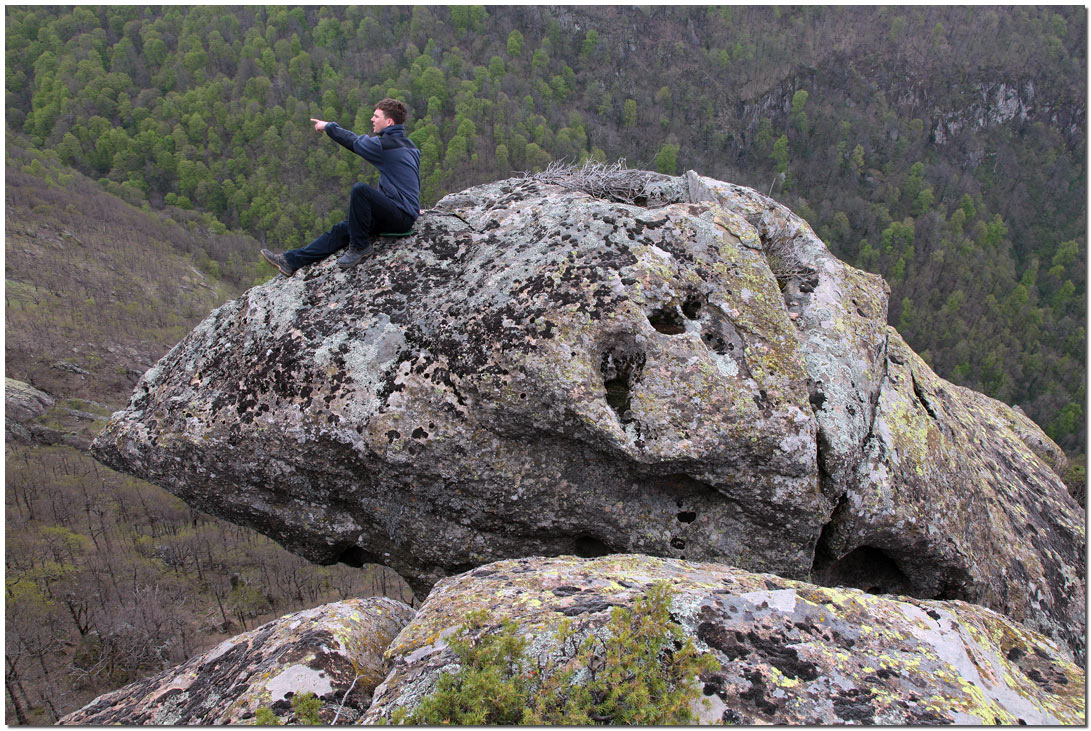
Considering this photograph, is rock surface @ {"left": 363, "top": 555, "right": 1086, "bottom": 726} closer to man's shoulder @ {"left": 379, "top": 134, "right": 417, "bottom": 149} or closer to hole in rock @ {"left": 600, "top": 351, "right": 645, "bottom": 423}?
hole in rock @ {"left": 600, "top": 351, "right": 645, "bottom": 423}

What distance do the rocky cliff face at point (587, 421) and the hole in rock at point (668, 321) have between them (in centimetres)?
3

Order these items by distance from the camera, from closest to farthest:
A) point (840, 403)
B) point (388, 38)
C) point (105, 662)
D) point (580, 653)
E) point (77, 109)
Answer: point (580, 653) < point (840, 403) < point (105, 662) < point (77, 109) < point (388, 38)

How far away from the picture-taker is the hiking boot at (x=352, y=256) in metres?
7.80

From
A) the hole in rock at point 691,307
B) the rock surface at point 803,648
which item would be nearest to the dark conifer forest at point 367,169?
the rock surface at point 803,648

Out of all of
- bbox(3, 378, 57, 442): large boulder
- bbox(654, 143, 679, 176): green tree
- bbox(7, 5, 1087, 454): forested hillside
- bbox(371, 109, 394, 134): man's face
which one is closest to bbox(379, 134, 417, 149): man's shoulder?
bbox(371, 109, 394, 134): man's face

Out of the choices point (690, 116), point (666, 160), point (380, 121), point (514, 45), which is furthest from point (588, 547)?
point (690, 116)

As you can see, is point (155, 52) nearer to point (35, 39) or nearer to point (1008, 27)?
point (35, 39)

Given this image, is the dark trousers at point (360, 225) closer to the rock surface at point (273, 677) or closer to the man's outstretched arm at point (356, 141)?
the man's outstretched arm at point (356, 141)

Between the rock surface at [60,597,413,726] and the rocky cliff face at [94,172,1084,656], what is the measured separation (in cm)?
176

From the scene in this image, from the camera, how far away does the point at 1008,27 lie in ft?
419

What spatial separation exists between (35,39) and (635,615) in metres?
148

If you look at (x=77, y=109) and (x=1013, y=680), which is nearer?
(x=1013, y=680)

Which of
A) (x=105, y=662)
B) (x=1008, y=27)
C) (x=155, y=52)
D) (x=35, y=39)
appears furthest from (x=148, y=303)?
(x=1008, y=27)

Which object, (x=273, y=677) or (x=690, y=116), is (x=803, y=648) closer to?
(x=273, y=677)
